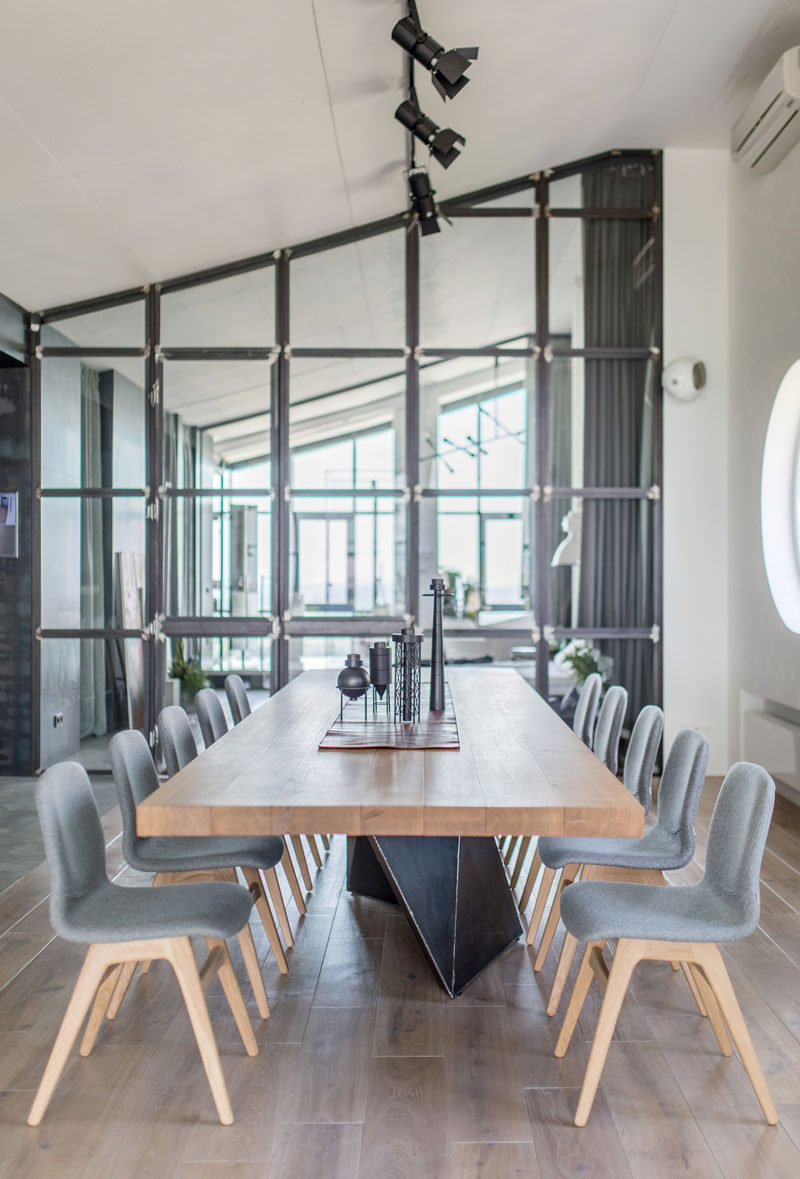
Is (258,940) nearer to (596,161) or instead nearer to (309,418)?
(309,418)

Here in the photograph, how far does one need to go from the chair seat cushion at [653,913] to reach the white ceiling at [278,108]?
3.41 m

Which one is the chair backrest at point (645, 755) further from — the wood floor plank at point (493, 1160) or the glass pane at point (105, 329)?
the glass pane at point (105, 329)

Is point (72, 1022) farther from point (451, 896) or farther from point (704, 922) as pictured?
point (704, 922)

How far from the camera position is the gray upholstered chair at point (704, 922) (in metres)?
2.19

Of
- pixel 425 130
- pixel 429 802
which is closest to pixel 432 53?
pixel 425 130

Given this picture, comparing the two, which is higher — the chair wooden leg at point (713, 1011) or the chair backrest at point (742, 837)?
the chair backrest at point (742, 837)

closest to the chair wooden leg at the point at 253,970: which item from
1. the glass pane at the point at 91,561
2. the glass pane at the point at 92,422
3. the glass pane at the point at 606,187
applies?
the glass pane at the point at 91,561

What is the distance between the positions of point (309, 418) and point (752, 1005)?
424 cm

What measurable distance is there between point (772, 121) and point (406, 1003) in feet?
14.9

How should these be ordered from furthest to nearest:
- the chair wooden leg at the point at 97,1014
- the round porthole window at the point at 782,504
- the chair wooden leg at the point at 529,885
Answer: the round porthole window at the point at 782,504, the chair wooden leg at the point at 529,885, the chair wooden leg at the point at 97,1014

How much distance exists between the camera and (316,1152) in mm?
2072

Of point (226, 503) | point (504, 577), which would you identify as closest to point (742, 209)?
point (504, 577)

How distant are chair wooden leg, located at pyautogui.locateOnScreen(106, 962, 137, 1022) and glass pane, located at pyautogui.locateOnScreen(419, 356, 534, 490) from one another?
383cm

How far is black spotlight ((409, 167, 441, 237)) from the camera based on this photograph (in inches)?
193
